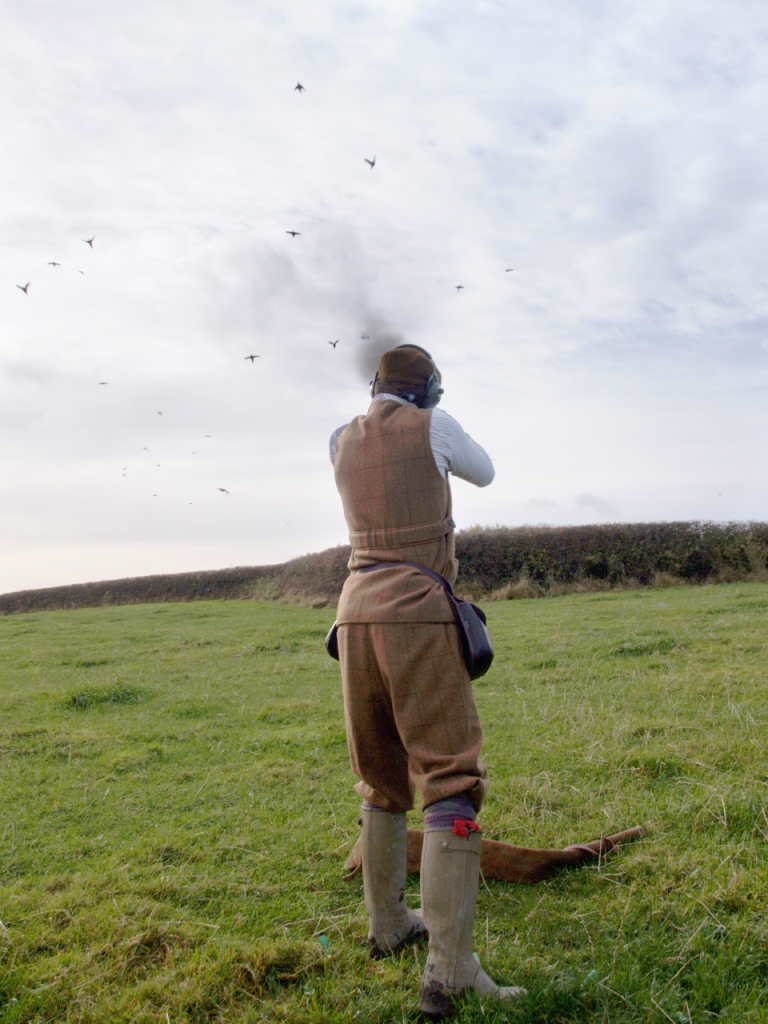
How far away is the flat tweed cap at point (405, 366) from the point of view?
3.49 meters

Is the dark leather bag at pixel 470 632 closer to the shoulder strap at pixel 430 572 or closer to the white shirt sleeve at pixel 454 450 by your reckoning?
the shoulder strap at pixel 430 572

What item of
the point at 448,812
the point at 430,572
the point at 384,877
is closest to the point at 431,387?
the point at 430,572

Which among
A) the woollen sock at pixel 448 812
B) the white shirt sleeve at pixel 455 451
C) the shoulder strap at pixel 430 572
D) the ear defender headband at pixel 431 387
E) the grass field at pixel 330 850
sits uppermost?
the ear defender headband at pixel 431 387

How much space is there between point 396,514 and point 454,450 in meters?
0.37

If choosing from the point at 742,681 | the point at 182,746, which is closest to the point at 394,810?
the point at 182,746

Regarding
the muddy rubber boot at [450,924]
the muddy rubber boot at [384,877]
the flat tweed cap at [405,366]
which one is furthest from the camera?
the flat tweed cap at [405,366]

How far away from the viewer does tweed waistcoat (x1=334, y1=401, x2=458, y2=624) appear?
3.15m

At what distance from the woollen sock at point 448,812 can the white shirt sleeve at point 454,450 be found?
1316 mm

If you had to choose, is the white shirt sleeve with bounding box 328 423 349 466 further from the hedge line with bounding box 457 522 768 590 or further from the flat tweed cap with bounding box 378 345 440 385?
the hedge line with bounding box 457 522 768 590

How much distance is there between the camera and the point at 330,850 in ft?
14.9

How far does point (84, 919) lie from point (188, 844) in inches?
41.1

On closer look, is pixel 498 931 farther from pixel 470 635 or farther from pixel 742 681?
pixel 742 681

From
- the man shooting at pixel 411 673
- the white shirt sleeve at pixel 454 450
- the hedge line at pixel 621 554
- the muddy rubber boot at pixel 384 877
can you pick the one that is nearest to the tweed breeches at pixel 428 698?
the man shooting at pixel 411 673

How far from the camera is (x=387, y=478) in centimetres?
324
